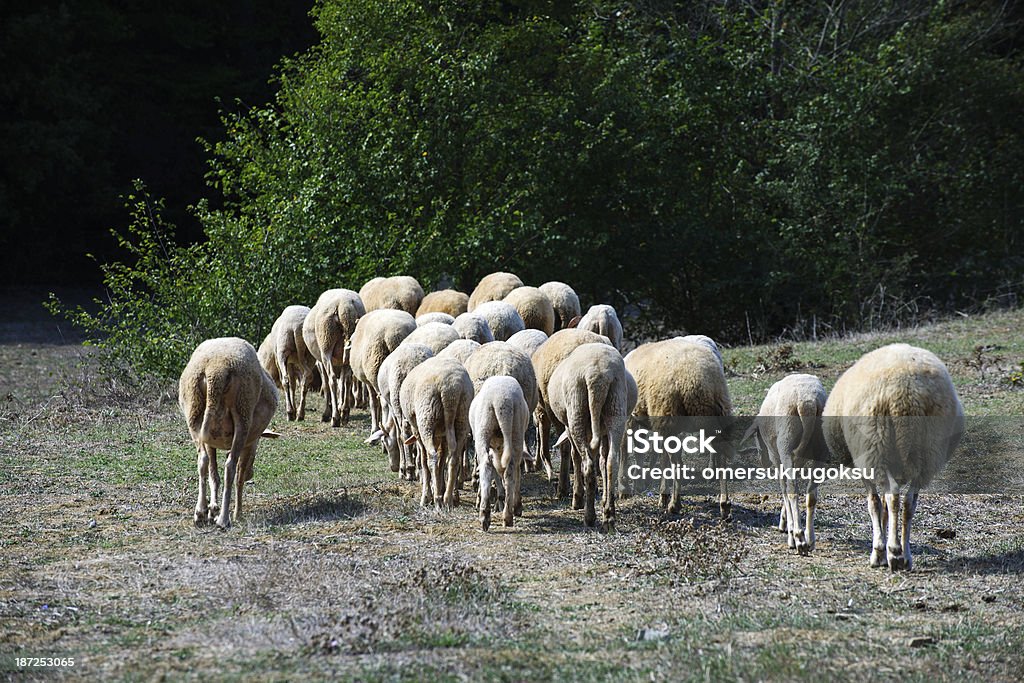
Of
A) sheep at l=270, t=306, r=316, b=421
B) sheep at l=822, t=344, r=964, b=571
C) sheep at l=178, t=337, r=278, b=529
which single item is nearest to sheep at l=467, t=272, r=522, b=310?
sheep at l=270, t=306, r=316, b=421

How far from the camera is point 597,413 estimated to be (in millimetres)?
8602

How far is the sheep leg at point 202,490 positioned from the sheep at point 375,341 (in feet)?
9.68

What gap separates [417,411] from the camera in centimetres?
902

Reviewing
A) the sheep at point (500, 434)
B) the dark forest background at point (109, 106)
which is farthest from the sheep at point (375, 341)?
the dark forest background at point (109, 106)

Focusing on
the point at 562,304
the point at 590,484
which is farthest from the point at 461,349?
the point at 562,304

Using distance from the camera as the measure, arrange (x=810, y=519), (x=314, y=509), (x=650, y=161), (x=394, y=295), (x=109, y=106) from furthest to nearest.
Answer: (x=109, y=106)
(x=650, y=161)
(x=394, y=295)
(x=314, y=509)
(x=810, y=519)

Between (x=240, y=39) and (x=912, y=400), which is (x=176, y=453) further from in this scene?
(x=240, y=39)

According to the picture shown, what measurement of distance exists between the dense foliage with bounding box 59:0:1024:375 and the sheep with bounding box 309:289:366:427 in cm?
429

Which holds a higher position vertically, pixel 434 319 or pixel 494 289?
pixel 494 289

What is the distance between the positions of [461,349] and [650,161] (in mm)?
12992

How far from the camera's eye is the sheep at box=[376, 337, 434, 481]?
10164mm

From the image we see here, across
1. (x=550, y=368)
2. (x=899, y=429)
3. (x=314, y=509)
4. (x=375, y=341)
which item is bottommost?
(x=314, y=509)

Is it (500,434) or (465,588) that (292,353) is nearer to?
(500,434)

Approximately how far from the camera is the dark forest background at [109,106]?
29.2m
